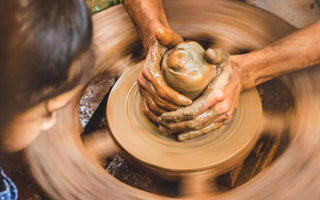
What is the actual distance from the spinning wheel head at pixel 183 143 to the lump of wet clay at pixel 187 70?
0.70ft

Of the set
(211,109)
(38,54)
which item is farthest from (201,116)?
(38,54)

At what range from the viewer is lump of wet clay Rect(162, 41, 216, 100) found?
1.53 meters

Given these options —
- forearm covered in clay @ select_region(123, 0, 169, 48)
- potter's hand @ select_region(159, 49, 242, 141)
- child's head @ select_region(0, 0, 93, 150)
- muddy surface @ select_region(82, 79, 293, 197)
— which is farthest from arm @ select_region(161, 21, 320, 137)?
child's head @ select_region(0, 0, 93, 150)

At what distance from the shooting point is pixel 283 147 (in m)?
1.69

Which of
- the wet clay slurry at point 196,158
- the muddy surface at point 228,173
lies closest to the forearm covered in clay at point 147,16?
the wet clay slurry at point 196,158

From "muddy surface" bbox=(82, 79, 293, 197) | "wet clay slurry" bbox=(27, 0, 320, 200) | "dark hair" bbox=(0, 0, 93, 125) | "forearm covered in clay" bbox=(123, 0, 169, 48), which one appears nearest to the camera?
"dark hair" bbox=(0, 0, 93, 125)

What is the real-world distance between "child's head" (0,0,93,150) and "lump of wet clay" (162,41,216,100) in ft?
1.52

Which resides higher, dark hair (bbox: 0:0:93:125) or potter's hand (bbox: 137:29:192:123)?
dark hair (bbox: 0:0:93:125)

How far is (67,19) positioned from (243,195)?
93cm

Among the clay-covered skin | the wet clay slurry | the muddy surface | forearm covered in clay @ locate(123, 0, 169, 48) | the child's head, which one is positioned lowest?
the muddy surface

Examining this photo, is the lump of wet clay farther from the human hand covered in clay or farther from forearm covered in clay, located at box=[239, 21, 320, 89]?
forearm covered in clay, located at box=[239, 21, 320, 89]

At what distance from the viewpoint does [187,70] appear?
5.00ft

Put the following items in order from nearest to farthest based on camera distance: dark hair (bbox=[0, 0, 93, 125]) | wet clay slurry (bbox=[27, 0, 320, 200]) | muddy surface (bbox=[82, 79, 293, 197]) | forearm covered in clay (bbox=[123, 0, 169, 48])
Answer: dark hair (bbox=[0, 0, 93, 125]) → wet clay slurry (bbox=[27, 0, 320, 200]) → muddy surface (bbox=[82, 79, 293, 197]) → forearm covered in clay (bbox=[123, 0, 169, 48])

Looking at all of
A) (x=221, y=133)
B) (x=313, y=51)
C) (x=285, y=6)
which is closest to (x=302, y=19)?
(x=285, y=6)
